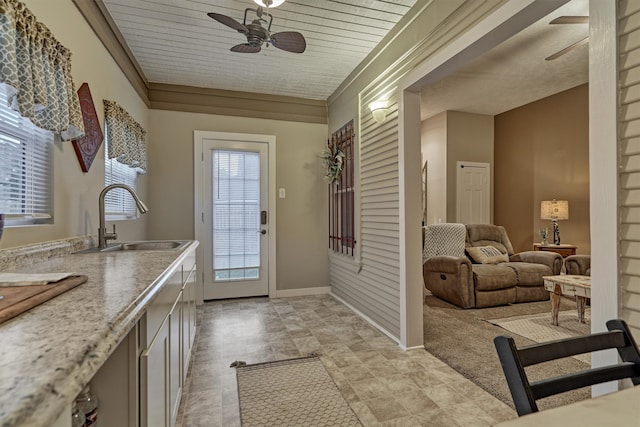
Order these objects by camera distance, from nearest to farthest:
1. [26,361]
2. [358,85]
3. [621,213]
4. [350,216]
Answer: [26,361], [621,213], [358,85], [350,216]

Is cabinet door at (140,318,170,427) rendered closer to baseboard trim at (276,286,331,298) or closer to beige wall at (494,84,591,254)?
baseboard trim at (276,286,331,298)

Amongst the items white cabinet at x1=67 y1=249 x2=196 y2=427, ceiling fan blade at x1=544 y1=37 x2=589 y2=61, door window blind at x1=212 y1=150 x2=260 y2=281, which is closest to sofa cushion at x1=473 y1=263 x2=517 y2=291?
ceiling fan blade at x1=544 y1=37 x2=589 y2=61

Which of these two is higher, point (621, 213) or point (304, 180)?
point (304, 180)

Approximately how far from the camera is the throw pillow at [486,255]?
4156 millimetres

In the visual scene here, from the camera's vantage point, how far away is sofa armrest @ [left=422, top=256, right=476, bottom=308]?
367 centimetres

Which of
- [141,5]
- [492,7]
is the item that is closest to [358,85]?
[492,7]

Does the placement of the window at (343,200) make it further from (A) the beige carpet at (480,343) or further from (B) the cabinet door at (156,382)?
(B) the cabinet door at (156,382)

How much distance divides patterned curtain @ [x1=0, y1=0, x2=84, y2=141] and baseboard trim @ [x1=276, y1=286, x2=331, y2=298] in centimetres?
312

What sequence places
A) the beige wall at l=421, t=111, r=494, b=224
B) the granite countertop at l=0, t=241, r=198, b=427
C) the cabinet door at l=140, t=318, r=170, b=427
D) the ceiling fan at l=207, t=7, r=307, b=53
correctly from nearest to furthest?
the granite countertop at l=0, t=241, r=198, b=427, the cabinet door at l=140, t=318, r=170, b=427, the ceiling fan at l=207, t=7, r=307, b=53, the beige wall at l=421, t=111, r=494, b=224

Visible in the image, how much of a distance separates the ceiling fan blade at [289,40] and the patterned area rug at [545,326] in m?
3.18

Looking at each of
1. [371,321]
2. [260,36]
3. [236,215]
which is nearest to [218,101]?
[236,215]

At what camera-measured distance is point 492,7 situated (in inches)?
69.5

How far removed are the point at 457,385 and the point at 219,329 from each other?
2.15 meters

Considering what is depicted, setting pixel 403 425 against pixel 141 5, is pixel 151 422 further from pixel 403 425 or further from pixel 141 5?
pixel 141 5
